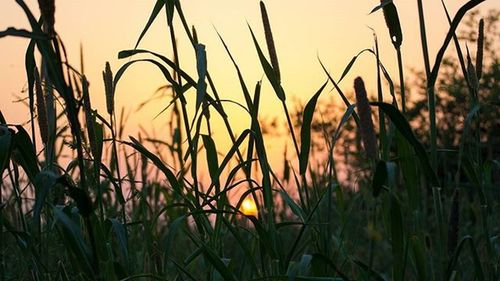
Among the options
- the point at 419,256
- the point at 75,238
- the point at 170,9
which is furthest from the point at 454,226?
the point at 75,238

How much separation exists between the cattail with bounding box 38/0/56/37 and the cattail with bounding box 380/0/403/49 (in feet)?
2.45

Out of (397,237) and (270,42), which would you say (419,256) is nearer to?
(397,237)

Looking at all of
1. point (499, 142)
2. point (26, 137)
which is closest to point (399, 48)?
point (26, 137)

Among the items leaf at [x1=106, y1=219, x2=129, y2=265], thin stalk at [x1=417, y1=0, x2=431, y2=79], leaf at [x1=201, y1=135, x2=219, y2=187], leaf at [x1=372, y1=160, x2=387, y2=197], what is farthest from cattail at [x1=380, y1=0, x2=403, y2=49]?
leaf at [x1=106, y1=219, x2=129, y2=265]

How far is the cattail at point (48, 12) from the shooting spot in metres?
1.71

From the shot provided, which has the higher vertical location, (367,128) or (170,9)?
(170,9)

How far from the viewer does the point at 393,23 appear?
6.98ft

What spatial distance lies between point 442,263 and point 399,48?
47 centimetres

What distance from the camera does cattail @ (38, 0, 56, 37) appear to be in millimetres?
1705

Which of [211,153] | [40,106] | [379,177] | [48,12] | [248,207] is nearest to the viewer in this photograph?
[48,12]

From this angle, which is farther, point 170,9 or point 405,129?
point 170,9

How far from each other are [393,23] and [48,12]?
777mm

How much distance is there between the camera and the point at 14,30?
1795 millimetres

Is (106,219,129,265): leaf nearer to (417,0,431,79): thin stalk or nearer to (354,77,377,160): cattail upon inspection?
(354,77,377,160): cattail
